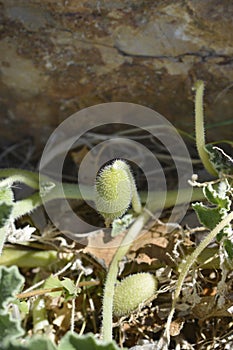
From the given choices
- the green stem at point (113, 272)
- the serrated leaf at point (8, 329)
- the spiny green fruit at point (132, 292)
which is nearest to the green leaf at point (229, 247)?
the spiny green fruit at point (132, 292)

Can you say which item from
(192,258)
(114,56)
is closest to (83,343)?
(192,258)

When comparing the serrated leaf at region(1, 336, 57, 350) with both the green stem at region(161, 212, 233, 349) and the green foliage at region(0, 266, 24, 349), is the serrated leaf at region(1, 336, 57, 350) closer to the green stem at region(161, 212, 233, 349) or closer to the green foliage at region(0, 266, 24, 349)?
the green foliage at region(0, 266, 24, 349)

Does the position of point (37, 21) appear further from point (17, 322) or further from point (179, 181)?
point (17, 322)

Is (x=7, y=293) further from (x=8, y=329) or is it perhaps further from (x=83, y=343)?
(x=83, y=343)

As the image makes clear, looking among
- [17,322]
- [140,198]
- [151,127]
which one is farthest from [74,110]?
[17,322]

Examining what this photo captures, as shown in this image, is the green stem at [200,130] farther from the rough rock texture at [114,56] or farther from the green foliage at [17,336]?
the green foliage at [17,336]

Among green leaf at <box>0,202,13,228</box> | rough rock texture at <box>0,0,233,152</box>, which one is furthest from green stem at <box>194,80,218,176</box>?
green leaf at <box>0,202,13,228</box>
